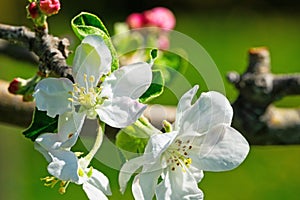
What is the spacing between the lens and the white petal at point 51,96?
27.1 inches

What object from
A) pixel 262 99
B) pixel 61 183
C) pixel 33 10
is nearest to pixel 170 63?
pixel 262 99

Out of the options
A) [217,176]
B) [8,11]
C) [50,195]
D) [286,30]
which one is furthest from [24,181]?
[286,30]

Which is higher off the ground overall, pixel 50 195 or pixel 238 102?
pixel 238 102

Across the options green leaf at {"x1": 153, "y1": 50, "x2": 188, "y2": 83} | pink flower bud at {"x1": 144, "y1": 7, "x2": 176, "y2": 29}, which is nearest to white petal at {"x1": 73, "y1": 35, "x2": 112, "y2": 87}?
green leaf at {"x1": 153, "y1": 50, "x2": 188, "y2": 83}

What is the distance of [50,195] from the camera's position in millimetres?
3324

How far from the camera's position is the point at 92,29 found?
73 cm

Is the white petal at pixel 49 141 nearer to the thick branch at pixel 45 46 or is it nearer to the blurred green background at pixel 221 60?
the thick branch at pixel 45 46

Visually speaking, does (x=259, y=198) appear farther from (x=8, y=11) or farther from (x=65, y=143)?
(x=65, y=143)

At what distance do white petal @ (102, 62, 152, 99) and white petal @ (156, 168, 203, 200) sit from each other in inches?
3.5

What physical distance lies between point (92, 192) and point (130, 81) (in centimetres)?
10

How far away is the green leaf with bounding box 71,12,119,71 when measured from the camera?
0.72m

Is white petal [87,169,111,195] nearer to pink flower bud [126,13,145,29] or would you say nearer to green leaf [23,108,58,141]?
green leaf [23,108,58,141]

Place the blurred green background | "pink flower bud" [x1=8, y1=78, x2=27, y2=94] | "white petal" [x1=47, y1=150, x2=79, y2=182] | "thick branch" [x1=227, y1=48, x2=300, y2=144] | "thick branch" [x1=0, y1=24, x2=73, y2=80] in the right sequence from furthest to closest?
the blurred green background < "thick branch" [x1=227, y1=48, x2=300, y2=144] < "pink flower bud" [x1=8, y1=78, x2=27, y2=94] < "thick branch" [x1=0, y1=24, x2=73, y2=80] < "white petal" [x1=47, y1=150, x2=79, y2=182]

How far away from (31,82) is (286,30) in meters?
4.63
